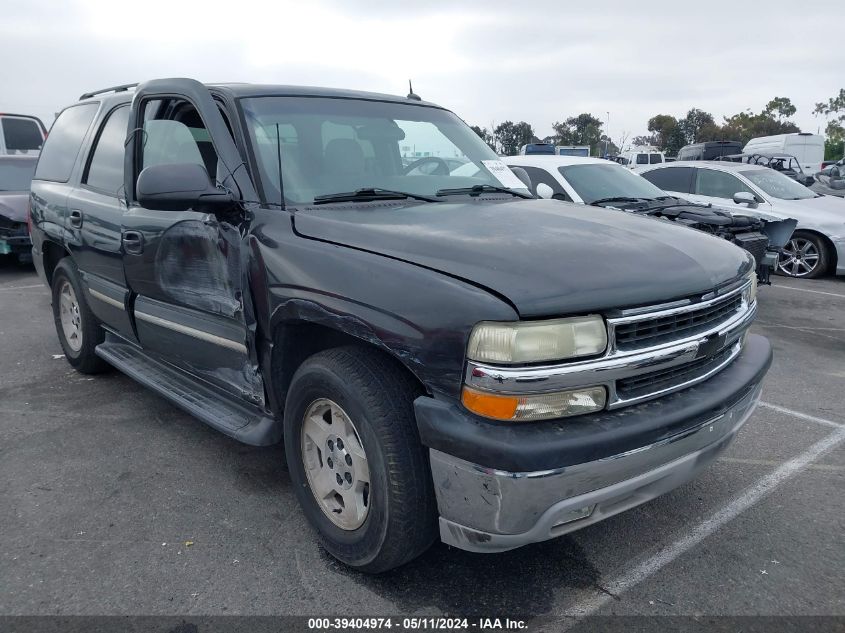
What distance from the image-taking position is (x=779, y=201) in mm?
9430

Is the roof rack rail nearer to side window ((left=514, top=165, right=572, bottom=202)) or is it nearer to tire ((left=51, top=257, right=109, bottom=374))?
tire ((left=51, top=257, right=109, bottom=374))

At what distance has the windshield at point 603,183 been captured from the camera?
7.66m

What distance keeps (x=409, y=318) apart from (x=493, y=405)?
39cm

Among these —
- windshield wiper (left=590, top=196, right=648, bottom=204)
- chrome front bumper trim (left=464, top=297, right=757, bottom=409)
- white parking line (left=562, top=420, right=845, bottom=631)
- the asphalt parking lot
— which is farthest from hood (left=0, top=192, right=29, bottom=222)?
white parking line (left=562, top=420, right=845, bottom=631)

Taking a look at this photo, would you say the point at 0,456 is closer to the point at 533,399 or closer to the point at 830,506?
the point at 533,399

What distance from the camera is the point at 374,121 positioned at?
3.48 meters

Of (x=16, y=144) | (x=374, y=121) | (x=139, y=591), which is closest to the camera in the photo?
(x=139, y=591)

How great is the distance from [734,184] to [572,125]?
6851 centimetres

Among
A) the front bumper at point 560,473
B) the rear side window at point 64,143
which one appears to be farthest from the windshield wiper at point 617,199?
the front bumper at point 560,473

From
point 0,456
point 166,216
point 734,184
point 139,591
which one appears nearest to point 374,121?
point 166,216

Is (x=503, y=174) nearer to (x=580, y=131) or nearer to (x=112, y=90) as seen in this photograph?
(x=112, y=90)

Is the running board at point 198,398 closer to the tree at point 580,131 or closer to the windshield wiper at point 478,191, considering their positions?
the windshield wiper at point 478,191

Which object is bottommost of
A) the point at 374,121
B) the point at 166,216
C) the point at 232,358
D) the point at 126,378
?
the point at 126,378

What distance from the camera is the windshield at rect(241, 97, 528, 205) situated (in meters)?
2.98
